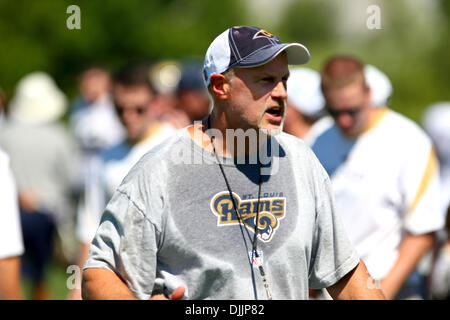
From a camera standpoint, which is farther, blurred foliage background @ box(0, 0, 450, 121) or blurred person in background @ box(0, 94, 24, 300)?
blurred foliage background @ box(0, 0, 450, 121)

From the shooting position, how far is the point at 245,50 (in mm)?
3428

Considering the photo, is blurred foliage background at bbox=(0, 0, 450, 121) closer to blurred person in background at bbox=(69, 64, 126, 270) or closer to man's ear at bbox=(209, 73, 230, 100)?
blurred person in background at bbox=(69, 64, 126, 270)

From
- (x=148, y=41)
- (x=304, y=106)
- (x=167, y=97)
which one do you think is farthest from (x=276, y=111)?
(x=148, y=41)

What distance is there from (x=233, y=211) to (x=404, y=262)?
8.09ft

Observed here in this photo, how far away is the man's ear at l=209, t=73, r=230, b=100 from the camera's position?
11.5 feet

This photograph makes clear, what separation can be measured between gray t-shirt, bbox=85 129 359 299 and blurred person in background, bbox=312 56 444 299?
1.98 meters

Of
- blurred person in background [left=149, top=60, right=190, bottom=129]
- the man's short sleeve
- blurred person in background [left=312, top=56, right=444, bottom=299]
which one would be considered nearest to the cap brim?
the man's short sleeve

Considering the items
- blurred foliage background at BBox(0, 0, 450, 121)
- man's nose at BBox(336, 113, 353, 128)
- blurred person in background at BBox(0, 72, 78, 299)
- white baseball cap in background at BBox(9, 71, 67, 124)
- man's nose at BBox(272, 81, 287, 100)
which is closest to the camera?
man's nose at BBox(272, 81, 287, 100)

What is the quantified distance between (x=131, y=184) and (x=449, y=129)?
241 inches

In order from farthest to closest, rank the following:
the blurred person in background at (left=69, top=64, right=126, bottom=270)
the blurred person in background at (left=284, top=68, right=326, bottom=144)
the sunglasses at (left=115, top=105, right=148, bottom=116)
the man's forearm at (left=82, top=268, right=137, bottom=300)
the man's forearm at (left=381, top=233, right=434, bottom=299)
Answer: the blurred person in background at (left=69, top=64, right=126, bottom=270)
the sunglasses at (left=115, top=105, right=148, bottom=116)
the blurred person in background at (left=284, top=68, right=326, bottom=144)
the man's forearm at (left=381, top=233, right=434, bottom=299)
the man's forearm at (left=82, top=268, right=137, bottom=300)

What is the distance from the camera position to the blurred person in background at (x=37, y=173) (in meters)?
9.12

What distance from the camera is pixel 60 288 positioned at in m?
10.8
